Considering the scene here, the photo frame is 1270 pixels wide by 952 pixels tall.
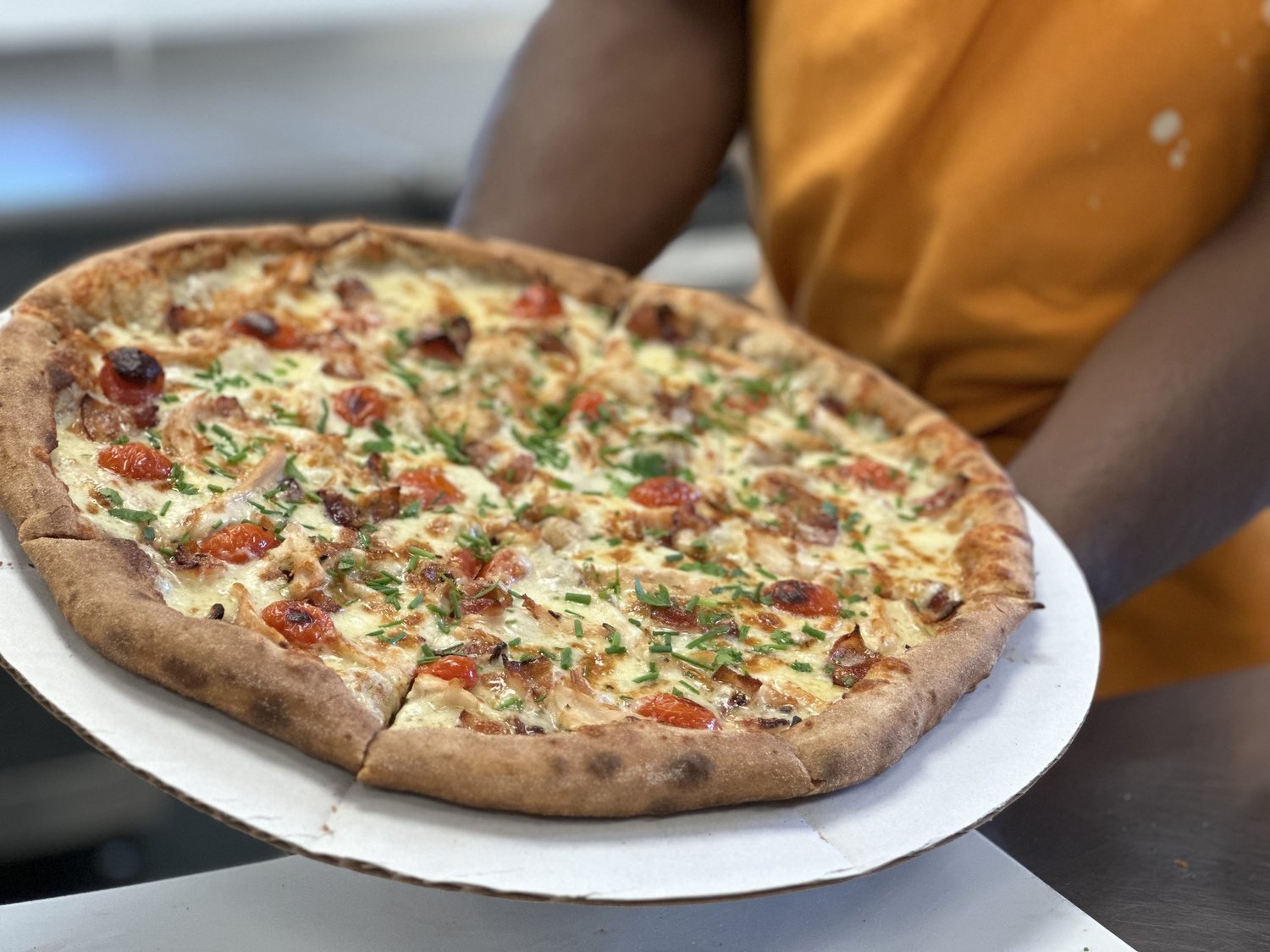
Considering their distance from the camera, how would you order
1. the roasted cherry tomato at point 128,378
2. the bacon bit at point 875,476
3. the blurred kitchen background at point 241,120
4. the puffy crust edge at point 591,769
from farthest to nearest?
the blurred kitchen background at point 241,120
the bacon bit at point 875,476
the roasted cherry tomato at point 128,378
the puffy crust edge at point 591,769

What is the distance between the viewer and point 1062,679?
191 cm

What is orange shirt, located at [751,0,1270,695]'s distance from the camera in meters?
2.61

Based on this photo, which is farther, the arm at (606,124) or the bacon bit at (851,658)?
the arm at (606,124)

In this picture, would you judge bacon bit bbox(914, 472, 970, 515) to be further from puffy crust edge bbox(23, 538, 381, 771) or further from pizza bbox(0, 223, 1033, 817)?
puffy crust edge bbox(23, 538, 381, 771)

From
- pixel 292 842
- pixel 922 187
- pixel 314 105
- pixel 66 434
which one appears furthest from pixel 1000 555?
pixel 314 105

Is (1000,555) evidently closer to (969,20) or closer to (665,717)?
(665,717)

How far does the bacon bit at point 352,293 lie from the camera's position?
2.67 m

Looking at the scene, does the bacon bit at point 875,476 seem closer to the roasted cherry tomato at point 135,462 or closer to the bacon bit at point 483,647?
the bacon bit at point 483,647

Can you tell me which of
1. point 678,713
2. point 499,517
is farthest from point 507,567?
point 678,713

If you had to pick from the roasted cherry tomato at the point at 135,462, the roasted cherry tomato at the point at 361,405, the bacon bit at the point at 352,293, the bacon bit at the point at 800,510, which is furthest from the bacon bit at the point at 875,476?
the roasted cherry tomato at the point at 135,462

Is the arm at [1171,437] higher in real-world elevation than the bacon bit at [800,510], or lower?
higher

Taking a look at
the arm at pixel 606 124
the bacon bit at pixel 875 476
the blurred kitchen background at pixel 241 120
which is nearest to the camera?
the bacon bit at pixel 875 476

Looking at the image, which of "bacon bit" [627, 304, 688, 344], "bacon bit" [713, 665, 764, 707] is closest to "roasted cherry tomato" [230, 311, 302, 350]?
"bacon bit" [627, 304, 688, 344]

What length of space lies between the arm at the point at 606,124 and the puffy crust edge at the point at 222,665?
1.67 m
